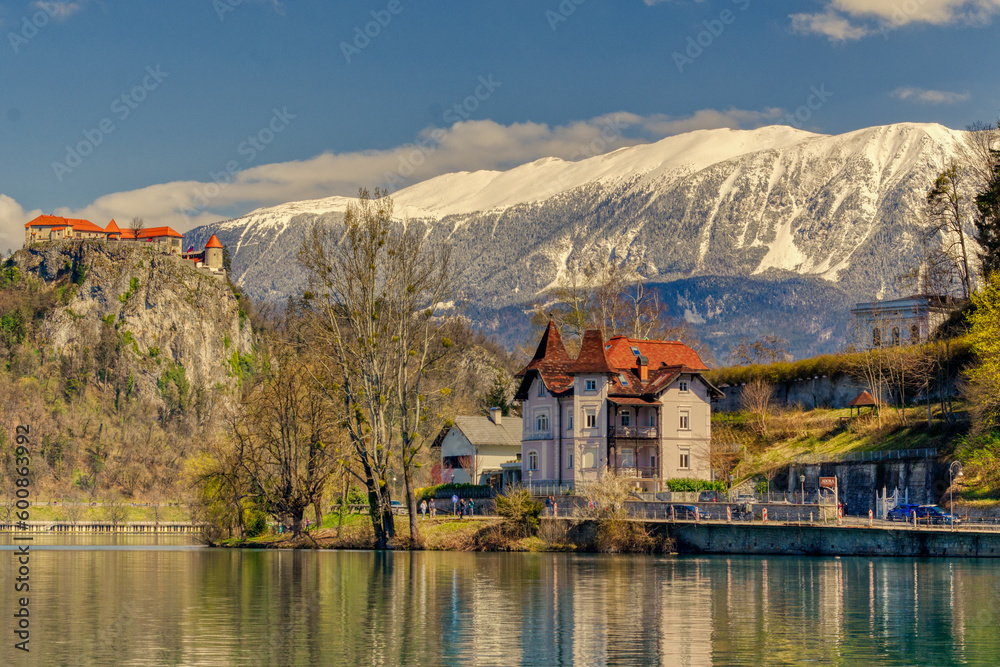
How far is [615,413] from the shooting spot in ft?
263

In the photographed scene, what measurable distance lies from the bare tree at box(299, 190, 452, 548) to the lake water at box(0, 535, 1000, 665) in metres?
13.1

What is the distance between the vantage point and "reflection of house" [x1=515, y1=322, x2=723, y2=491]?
79625mm

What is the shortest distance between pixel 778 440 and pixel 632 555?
34858 millimetres

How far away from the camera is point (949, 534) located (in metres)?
54.7

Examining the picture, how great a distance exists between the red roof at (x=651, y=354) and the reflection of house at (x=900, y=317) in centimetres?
2421

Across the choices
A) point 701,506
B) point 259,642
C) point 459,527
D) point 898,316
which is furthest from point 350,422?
point 898,316

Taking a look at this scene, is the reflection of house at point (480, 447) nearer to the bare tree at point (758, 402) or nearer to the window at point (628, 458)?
the window at point (628, 458)

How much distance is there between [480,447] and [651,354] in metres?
18.5

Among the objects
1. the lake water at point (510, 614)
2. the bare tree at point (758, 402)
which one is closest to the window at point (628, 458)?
the bare tree at point (758, 402)

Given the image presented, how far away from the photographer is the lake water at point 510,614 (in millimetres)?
23281

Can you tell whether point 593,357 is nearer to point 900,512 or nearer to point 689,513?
point 689,513

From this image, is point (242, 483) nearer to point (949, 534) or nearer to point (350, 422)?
point (350, 422)

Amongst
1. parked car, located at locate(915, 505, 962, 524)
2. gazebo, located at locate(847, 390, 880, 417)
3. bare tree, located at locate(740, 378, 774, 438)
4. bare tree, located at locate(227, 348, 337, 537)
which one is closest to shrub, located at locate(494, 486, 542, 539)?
bare tree, located at locate(227, 348, 337, 537)

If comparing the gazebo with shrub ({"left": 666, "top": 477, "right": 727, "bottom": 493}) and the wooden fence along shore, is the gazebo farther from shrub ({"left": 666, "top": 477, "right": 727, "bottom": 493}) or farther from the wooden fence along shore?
the wooden fence along shore
